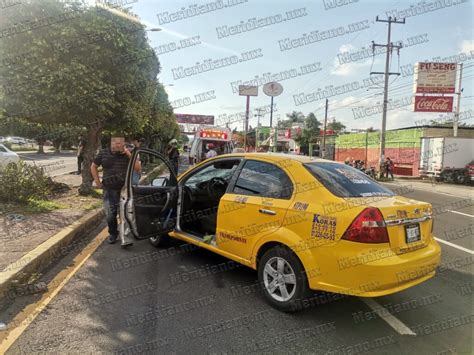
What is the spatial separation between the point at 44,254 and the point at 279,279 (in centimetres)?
324

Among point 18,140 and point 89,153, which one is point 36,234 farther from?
point 18,140

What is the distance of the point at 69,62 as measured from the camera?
854 cm

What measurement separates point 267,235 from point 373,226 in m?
1.07

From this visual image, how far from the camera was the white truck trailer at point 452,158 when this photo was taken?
23.3 meters

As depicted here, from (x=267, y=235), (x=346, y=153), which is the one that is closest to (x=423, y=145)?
(x=346, y=153)

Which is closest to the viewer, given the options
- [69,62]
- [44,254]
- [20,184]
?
[44,254]

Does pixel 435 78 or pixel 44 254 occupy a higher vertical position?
pixel 435 78

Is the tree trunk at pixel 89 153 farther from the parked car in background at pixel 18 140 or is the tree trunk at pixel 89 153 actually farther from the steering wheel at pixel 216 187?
the parked car in background at pixel 18 140

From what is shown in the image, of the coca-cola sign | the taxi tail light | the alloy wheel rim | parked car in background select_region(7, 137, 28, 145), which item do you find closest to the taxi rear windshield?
the taxi tail light

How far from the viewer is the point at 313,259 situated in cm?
354

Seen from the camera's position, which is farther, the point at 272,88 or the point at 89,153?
the point at 272,88

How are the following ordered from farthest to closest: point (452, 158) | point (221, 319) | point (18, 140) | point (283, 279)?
point (18, 140) < point (452, 158) < point (283, 279) < point (221, 319)

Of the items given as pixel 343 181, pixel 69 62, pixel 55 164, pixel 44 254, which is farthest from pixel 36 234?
pixel 55 164

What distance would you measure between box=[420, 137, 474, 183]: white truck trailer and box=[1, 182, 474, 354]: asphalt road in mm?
21092
